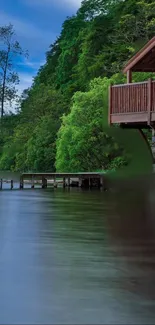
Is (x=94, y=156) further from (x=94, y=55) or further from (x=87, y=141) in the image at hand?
(x=94, y=55)

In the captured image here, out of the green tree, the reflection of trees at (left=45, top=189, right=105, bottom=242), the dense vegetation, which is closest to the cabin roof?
the reflection of trees at (left=45, top=189, right=105, bottom=242)

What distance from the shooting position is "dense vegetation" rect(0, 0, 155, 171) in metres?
47.8

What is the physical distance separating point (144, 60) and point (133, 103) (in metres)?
2.85

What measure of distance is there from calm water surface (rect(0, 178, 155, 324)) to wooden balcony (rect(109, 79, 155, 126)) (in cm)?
632

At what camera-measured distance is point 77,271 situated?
404 inches

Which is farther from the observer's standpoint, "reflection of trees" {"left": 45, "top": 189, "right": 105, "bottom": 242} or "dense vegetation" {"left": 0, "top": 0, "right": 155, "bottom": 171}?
"dense vegetation" {"left": 0, "top": 0, "right": 155, "bottom": 171}

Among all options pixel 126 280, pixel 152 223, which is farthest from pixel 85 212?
pixel 126 280

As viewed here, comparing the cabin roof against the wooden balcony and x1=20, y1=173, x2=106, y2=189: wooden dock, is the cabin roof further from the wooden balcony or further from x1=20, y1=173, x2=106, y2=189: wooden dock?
x1=20, y1=173, x2=106, y2=189: wooden dock

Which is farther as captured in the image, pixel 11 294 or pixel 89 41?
pixel 89 41

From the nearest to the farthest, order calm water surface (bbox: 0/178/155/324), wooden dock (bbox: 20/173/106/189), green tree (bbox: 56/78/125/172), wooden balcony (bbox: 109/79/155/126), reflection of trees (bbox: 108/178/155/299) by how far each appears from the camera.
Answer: calm water surface (bbox: 0/178/155/324), reflection of trees (bbox: 108/178/155/299), wooden balcony (bbox: 109/79/155/126), wooden dock (bbox: 20/173/106/189), green tree (bbox: 56/78/125/172)

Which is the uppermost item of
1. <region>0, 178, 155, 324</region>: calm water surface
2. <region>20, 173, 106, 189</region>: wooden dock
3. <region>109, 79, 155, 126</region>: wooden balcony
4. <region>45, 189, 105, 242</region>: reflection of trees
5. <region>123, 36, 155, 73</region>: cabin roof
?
<region>123, 36, 155, 73</region>: cabin roof

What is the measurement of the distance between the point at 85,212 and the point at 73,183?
26586 mm

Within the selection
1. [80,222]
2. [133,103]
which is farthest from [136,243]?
[133,103]

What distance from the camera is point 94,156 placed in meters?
49.6
